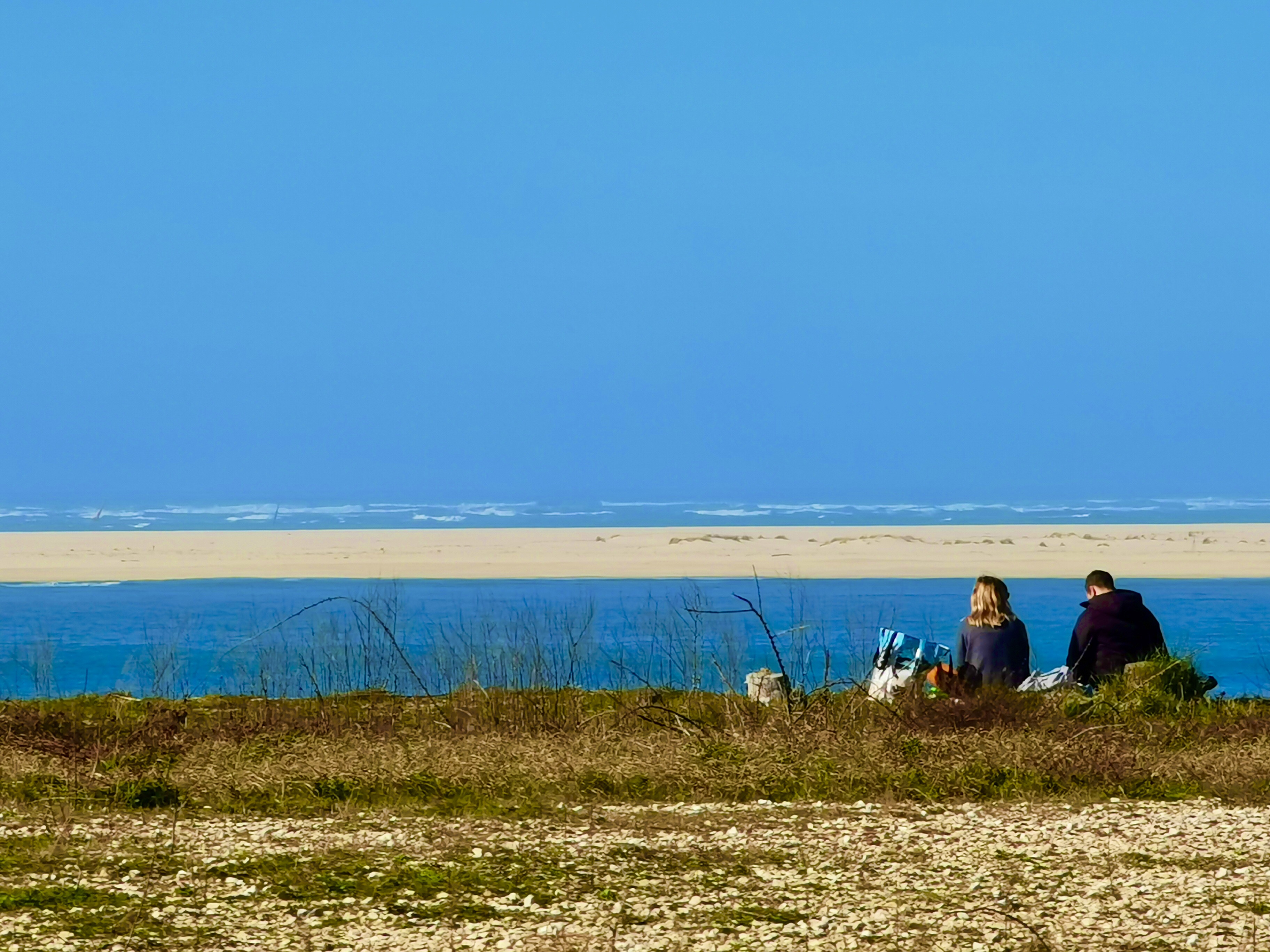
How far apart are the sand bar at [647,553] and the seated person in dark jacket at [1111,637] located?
1829 cm

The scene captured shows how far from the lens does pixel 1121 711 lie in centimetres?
1138

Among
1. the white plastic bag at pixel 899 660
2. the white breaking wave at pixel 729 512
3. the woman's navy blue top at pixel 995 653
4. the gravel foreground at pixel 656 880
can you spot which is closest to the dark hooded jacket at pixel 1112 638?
the woman's navy blue top at pixel 995 653

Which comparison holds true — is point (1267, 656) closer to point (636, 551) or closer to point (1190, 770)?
point (1190, 770)

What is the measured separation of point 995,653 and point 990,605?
372 mm

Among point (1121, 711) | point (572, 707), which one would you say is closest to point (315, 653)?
point (572, 707)

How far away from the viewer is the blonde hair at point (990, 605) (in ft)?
38.6

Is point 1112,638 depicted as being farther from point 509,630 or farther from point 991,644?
point 509,630

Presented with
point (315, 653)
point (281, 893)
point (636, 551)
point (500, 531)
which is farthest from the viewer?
point (500, 531)

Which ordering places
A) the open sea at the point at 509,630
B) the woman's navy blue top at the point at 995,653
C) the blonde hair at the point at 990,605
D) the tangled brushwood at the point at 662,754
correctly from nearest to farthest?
the tangled brushwood at the point at 662,754, the blonde hair at the point at 990,605, the woman's navy blue top at the point at 995,653, the open sea at the point at 509,630

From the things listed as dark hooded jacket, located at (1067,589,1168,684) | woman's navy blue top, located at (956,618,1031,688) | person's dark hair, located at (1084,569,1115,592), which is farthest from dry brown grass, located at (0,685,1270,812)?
person's dark hair, located at (1084,569,1115,592)

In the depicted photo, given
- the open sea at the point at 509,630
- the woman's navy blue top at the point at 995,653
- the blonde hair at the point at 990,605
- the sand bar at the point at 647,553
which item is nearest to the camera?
the blonde hair at the point at 990,605

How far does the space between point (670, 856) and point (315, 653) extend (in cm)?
1246

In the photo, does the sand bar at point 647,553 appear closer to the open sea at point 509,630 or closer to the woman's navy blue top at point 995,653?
A: the open sea at point 509,630

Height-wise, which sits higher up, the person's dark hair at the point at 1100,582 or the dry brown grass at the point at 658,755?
the person's dark hair at the point at 1100,582
